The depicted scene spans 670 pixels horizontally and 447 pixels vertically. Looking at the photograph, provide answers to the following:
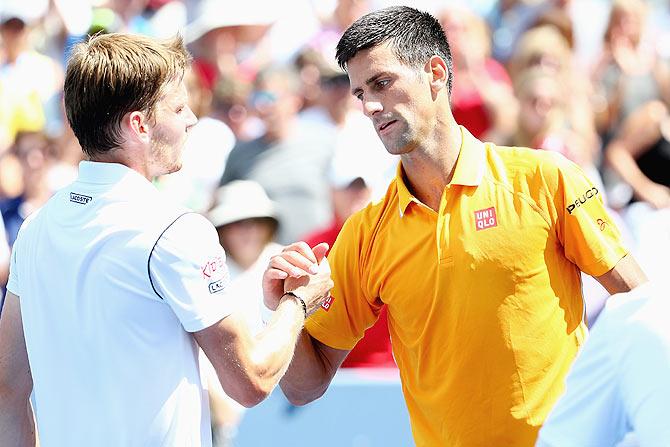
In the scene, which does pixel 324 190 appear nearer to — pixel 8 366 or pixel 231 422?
pixel 231 422

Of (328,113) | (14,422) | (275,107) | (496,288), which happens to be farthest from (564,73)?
(14,422)

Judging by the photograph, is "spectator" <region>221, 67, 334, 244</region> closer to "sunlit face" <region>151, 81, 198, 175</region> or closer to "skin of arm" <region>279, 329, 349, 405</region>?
"skin of arm" <region>279, 329, 349, 405</region>

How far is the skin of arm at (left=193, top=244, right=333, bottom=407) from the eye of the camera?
2.86m

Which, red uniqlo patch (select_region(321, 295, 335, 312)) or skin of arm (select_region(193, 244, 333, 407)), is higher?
skin of arm (select_region(193, 244, 333, 407))

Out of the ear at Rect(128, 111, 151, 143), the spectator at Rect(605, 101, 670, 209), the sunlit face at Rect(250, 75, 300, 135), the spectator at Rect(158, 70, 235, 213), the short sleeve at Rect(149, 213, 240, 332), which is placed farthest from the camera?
the spectator at Rect(158, 70, 235, 213)

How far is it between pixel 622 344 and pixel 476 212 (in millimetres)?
1291

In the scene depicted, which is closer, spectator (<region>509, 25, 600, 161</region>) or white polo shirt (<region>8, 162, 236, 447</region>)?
white polo shirt (<region>8, 162, 236, 447</region>)

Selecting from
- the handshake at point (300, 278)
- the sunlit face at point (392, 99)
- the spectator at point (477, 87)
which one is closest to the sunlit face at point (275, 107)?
the spectator at point (477, 87)

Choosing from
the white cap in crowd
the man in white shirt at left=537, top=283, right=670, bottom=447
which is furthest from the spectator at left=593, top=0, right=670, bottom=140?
the man in white shirt at left=537, top=283, right=670, bottom=447

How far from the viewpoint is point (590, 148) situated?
7.12 meters

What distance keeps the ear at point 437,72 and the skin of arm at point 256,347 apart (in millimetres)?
692

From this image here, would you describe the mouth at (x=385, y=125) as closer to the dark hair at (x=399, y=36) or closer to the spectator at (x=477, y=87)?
the dark hair at (x=399, y=36)

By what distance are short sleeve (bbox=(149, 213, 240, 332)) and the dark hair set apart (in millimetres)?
996

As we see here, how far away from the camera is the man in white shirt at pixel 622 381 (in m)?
2.20
